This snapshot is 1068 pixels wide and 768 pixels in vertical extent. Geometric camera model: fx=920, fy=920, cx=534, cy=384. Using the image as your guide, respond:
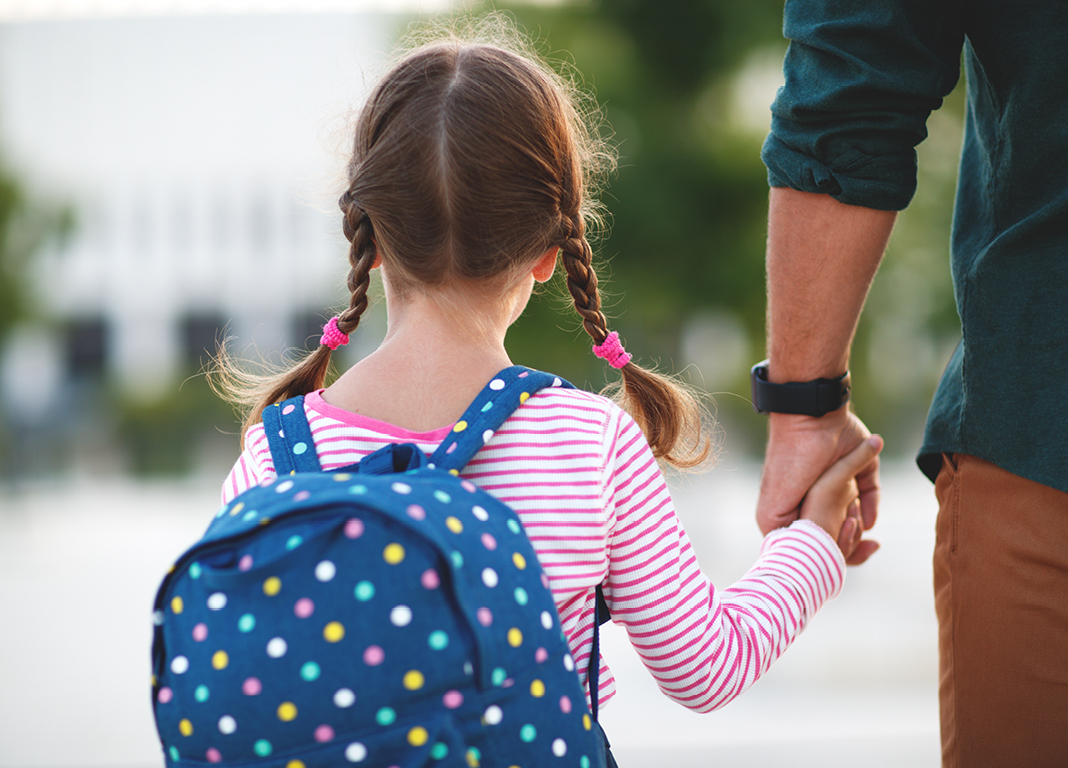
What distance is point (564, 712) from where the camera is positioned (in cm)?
109

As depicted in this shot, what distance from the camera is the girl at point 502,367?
127 cm

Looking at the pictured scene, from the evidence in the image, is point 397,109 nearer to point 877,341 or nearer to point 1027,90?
point 1027,90

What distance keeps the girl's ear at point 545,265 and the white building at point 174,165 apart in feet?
73.7

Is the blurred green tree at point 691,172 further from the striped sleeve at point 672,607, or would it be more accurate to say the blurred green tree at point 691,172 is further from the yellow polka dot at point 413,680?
the yellow polka dot at point 413,680

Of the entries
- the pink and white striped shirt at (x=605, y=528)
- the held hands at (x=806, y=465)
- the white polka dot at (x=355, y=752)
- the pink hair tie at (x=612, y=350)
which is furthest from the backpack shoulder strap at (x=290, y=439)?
the held hands at (x=806, y=465)

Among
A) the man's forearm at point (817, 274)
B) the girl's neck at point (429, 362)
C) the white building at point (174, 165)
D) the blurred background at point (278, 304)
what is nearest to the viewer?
the girl's neck at point (429, 362)

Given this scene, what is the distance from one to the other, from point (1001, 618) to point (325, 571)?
110cm

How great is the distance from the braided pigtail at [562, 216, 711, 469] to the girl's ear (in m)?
0.03

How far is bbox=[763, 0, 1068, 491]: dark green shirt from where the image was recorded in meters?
1.40

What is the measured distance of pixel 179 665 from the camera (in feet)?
3.43

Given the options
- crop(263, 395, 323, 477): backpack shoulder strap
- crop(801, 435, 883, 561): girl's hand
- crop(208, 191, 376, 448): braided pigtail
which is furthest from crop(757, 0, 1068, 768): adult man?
crop(263, 395, 323, 477): backpack shoulder strap

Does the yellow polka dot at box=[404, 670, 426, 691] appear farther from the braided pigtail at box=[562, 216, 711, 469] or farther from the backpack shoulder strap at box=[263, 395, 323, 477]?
the braided pigtail at box=[562, 216, 711, 469]

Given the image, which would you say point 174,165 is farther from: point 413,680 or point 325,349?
point 413,680

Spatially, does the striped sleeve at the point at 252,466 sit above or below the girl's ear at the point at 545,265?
below
